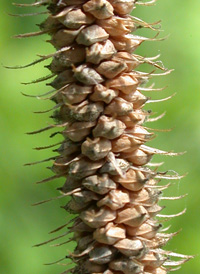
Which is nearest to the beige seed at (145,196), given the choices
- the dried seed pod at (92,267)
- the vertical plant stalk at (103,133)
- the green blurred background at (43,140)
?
the vertical plant stalk at (103,133)

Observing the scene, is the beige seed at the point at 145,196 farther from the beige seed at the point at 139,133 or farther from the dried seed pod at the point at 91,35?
the dried seed pod at the point at 91,35

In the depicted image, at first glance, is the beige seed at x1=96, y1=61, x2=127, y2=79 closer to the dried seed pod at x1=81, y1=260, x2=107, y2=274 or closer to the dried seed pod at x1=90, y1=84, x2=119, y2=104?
the dried seed pod at x1=90, y1=84, x2=119, y2=104

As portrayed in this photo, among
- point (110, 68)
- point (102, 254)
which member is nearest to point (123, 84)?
point (110, 68)

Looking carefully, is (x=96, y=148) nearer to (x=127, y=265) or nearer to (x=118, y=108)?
(x=118, y=108)

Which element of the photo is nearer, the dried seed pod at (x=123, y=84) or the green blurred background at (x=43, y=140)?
the dried seed pod at (x=123, y=84)

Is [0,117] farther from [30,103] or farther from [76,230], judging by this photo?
[76,230]

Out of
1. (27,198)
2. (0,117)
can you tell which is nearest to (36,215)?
(27,198)
